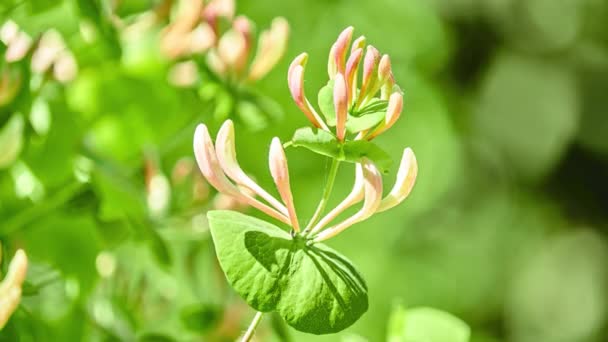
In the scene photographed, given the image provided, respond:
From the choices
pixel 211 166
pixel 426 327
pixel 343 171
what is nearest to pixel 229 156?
pixel 211 166

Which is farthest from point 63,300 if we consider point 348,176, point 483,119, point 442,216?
point 483,119

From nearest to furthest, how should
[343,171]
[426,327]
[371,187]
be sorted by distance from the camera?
[371,187] → [426,327] → [343,171]

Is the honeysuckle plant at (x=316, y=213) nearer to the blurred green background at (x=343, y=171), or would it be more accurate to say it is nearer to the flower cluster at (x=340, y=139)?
the flower cluster at (x=340, y=139)

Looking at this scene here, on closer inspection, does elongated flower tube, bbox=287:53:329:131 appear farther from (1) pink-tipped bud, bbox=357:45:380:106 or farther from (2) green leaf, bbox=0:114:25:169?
(2) green leaf, bbox=0:114:25:169

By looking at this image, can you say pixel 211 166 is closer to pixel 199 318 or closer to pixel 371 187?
pixel 371 187

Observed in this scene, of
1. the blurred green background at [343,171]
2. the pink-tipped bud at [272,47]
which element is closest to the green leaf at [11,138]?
the blurred green background at [343,171]

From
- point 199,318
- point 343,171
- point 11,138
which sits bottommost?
point 343,171

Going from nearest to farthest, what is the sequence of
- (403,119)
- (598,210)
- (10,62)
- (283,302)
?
(283,302) < (10,62) < (403,119) < (598,210)

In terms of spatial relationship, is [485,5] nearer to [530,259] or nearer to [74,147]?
[530,259]
